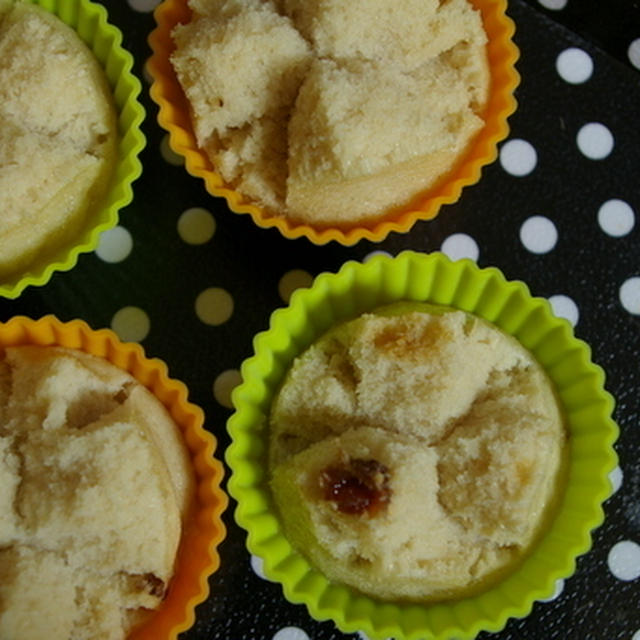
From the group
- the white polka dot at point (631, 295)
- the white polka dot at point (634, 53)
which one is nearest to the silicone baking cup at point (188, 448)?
the white polka dot at point (631, 295)

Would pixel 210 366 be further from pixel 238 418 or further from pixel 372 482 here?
pixel 372 482

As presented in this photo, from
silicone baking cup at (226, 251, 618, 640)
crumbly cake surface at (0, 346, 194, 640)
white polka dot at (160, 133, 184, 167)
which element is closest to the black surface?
white polka dot at (160, 133, 184, 167)

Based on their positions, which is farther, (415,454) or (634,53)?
(634,53)

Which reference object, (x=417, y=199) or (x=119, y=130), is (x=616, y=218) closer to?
(x=417, y=199)

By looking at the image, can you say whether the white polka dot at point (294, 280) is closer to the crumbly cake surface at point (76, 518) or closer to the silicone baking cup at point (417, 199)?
the silicone baking cup at point (417, 199)

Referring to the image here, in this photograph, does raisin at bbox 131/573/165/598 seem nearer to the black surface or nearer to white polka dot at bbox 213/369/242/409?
the black surface

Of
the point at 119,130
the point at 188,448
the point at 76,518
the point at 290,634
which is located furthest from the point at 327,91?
the point at 290,634

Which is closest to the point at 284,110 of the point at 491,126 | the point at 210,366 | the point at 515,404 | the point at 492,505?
the point at 491,126
